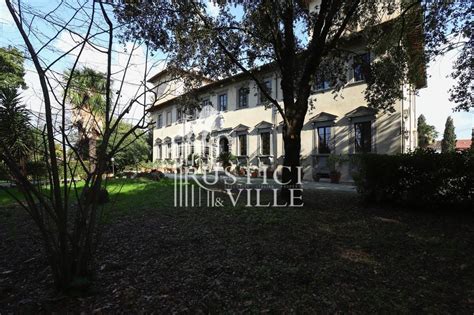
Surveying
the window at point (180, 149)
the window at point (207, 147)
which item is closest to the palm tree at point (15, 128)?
the window at point (207, 147)

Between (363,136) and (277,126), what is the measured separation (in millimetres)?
4972

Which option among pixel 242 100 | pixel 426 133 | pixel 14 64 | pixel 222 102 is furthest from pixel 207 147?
pixel 426 133

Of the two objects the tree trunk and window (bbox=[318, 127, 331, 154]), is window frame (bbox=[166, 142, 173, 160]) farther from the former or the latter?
the tree trunk

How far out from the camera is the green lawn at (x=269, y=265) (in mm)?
2488

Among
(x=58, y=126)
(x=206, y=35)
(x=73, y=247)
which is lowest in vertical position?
(x=73, y=247)

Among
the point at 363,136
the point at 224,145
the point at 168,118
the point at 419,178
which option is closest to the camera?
the point at 419,178

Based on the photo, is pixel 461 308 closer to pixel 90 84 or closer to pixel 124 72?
pixel 124 72

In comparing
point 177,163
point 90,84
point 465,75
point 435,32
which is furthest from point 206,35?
point 177,163

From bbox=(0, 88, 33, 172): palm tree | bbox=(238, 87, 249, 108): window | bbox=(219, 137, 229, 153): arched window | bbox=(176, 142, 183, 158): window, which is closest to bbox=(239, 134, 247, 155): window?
bbox=(219, 137, 229, 153): arched window

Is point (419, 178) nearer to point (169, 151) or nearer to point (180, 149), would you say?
point (180, 149)

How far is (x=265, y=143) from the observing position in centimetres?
1705

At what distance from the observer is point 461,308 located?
92.9 inches

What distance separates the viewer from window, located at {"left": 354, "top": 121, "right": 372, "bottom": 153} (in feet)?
41.0

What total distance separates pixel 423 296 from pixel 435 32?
310 inches
